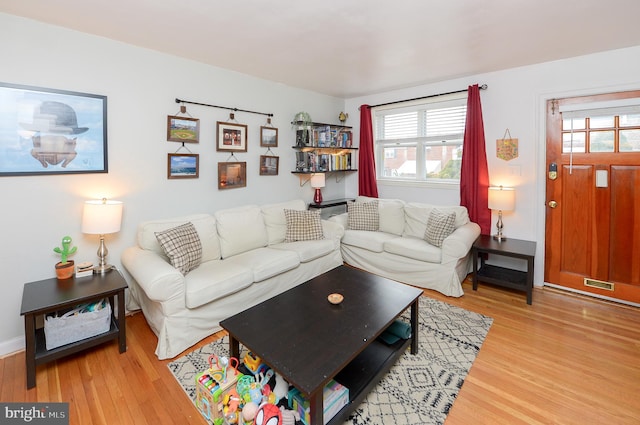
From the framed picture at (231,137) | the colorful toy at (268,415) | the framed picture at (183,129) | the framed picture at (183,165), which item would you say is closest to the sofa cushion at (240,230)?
the framed picture at (183,165)

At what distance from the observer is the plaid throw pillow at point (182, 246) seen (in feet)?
7.95

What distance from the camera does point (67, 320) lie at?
2.01m

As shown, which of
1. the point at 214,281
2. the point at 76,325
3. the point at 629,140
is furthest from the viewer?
the point at 629,140

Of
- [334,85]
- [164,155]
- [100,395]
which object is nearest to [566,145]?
[334,85]

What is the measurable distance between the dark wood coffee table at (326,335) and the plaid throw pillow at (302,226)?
3.78 ft

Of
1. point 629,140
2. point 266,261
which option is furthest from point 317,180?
point 629,140

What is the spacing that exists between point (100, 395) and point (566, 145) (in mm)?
4390

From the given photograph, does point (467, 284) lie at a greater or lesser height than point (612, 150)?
lesser

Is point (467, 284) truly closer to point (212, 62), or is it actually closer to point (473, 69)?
point (473, 69)

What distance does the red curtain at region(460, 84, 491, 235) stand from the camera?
3.50 meters

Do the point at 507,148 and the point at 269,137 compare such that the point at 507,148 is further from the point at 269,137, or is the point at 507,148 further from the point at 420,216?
the point at 269,137

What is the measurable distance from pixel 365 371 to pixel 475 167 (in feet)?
9.15

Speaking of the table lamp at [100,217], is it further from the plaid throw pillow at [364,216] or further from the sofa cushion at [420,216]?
the sofa cushion at [420,216]

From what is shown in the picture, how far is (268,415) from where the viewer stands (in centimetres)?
139
